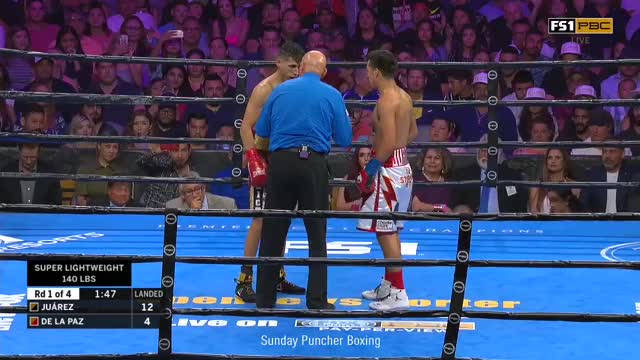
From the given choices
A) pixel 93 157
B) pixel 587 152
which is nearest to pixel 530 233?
pixel 587 152

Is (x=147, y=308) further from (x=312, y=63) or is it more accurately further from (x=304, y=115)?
(x=312, y=63)

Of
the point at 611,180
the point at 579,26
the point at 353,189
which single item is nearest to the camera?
the point at 353,189

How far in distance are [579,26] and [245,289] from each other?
4.92 m

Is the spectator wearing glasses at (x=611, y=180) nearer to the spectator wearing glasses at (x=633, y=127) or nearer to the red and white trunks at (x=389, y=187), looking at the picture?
the spectator wearing glasses at (x=633, y=127)

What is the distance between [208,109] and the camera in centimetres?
915

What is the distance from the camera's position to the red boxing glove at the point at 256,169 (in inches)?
249

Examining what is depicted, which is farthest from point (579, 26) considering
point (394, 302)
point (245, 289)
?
point (245, 289)

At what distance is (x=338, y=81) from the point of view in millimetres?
9641

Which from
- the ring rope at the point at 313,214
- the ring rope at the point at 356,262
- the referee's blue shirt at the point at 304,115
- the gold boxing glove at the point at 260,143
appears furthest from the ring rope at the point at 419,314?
the gold boxing glove at the point at 260,143

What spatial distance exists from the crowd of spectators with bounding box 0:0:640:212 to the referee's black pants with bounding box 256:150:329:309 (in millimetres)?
1583

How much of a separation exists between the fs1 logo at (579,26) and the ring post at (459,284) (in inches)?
222

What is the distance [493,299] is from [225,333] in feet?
4.94

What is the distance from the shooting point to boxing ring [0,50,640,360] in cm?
473

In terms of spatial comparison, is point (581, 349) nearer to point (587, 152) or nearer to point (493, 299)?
point (493, 299)
